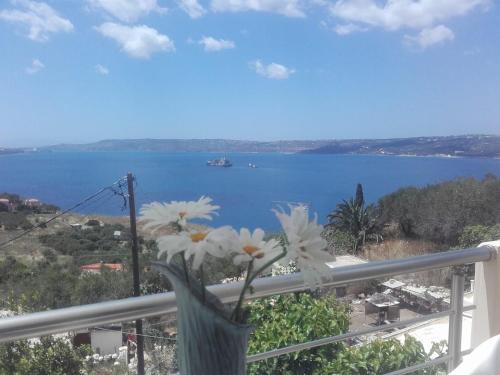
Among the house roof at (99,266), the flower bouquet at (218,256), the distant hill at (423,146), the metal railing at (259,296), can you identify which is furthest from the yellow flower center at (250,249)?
the distant hill at (423,146)

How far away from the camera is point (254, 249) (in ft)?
2.26

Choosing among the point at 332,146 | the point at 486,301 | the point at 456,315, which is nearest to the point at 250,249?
the point at 456,315

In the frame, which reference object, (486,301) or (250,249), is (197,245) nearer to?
(250,249)

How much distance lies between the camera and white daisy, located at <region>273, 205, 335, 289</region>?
68 centimetres

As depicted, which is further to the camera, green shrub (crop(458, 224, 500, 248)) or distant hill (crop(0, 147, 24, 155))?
green shrub (crop(458, 224, 500, 248))

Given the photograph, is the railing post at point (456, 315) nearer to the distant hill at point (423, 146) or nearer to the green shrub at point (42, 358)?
the green shrub at point (42, 358)

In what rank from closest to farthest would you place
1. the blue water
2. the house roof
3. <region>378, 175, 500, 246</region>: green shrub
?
the house roof
<region>378, 175, 500, 246</region>: green shrub
the blue water

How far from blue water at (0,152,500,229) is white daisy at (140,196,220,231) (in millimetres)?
14091

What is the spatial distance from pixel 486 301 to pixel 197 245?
1947 millimetres

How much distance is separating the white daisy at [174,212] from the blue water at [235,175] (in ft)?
46.2

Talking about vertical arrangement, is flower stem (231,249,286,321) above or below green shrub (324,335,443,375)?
above

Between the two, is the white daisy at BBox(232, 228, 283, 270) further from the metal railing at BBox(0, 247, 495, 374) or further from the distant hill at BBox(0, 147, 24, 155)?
the distant hill at BBox(0, 147, 24, 155)

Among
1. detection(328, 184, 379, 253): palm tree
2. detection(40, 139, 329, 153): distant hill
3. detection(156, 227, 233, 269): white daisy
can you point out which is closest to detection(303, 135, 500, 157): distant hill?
detection(328, 184, 379, 253): palm tree

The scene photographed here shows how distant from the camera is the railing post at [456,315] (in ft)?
5.99
